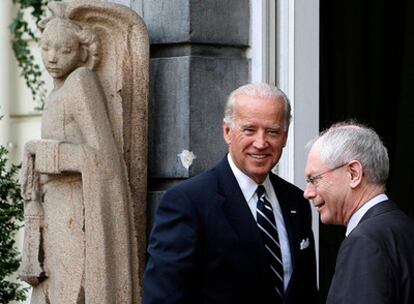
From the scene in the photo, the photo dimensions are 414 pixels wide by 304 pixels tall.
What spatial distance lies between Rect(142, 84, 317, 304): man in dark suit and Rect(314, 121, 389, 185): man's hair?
0.76 meters

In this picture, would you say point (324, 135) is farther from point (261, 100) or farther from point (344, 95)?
point (344, 95)

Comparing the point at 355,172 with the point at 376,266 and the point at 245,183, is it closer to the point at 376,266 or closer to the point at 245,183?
the point at 376,266

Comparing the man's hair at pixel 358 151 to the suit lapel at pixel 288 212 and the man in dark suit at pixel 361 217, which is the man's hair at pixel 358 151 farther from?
the suit lapel at pixel 288 212

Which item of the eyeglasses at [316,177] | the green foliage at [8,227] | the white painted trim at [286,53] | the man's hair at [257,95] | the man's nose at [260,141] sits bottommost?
the green foliage at [8,227]

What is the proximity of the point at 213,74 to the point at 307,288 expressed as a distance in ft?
4.28

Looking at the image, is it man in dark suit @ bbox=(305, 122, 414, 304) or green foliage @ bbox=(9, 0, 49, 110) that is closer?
man in dark suit @ bbox=(305, 122, 414, 304)

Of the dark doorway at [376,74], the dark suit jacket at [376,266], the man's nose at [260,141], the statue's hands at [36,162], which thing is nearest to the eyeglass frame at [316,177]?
the dark suit jacket at [376,266]

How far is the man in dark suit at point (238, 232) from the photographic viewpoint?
621 centimetres

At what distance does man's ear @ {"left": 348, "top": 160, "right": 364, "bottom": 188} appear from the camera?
546 cm

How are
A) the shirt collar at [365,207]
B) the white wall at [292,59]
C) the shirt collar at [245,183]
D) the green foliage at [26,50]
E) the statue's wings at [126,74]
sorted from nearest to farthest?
the shirt collar at [365,207], the shirt collar at [245,183], the statue's wings at [126,74], the white wall at [292,59], the green foliage at [26,50]

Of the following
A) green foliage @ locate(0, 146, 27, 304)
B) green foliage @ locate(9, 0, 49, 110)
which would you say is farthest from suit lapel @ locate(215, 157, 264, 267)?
green foliage @ locate(9, 0, 49, 110)

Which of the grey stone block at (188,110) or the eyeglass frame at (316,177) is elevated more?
the grey stone block at (188,110)

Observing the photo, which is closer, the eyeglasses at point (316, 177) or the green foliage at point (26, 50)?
the eyeglasses at point (316, 177)

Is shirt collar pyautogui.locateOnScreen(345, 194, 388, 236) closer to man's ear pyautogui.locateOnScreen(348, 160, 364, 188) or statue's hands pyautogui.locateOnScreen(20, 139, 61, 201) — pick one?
man's ear pyautogui.locateOnScreen(348, 160, 364, 188)
